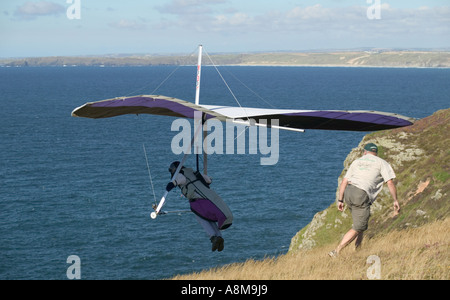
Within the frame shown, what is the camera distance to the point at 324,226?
137 ft

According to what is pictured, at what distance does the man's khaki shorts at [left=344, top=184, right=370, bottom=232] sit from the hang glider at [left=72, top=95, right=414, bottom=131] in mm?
2122

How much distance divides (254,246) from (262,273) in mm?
44572

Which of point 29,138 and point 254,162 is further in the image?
point 29,138

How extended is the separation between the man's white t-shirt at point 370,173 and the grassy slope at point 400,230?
1.72 metres

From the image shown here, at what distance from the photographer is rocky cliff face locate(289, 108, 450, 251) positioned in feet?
88.8

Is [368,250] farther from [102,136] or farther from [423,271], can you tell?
[102,136]

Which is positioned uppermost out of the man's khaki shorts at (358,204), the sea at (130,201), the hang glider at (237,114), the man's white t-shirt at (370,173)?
the hang glider at (237,114)

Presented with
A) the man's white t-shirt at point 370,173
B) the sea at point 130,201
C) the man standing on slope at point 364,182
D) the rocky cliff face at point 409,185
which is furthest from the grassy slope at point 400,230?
the sea at point 130,201

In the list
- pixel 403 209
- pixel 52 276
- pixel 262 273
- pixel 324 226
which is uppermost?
pixel 262 273

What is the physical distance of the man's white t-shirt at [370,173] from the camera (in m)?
13.0

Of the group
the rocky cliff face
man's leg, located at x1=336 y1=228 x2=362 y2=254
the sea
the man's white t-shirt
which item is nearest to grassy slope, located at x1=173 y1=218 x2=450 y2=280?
man's leg, located at x1=336 y1=228 x2=362 y2=254

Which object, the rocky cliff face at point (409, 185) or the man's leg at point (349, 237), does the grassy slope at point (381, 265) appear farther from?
the rocky cliff face at point (409, 185)

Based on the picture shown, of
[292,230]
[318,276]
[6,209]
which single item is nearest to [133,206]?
[6,209]

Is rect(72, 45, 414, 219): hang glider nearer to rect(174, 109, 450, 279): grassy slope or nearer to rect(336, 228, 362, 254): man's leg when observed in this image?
rect(336, 228, 362, 254): man's leg
